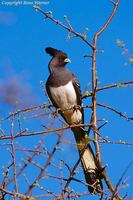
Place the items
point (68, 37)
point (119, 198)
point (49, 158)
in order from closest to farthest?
point (49, 158)
point (119, 198)
point (68, 37)

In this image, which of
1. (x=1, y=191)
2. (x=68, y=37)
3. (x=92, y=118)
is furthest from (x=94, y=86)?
(x=1, y=191)

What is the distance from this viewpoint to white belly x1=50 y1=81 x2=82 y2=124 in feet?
19.5

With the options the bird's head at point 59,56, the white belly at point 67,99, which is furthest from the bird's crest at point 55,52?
the white belly at point 67,99

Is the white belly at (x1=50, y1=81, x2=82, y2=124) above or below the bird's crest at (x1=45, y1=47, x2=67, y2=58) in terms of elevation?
below

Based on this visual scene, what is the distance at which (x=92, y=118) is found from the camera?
3.52 meters

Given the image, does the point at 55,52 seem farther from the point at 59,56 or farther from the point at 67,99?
the point at 67,99

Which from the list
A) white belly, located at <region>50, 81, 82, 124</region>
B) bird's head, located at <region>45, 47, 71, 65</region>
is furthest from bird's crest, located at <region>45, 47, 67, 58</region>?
white belly, located at <region>50, 81, 82, 124</region>

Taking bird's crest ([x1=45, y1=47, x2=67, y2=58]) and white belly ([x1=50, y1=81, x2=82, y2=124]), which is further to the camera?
bird's crest ([x1=45, y1=47, x2=67, y2=58])

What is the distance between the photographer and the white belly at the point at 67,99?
5941mm

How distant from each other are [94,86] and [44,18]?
2.16 ft

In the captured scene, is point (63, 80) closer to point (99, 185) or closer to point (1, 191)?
point (99, 185)

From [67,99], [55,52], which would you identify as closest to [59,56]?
[55,52]

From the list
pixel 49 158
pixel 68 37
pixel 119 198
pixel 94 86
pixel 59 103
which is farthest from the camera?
pixel 59 103

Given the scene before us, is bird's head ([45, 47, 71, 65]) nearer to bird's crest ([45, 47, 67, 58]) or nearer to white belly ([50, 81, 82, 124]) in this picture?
bird's crest ([45, 47, 67, 58])
